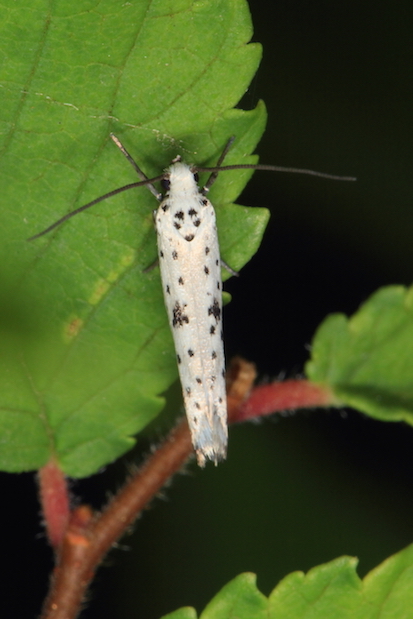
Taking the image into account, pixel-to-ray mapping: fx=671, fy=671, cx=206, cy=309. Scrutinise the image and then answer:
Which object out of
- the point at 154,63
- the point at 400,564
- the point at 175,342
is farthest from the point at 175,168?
the point at 400,564

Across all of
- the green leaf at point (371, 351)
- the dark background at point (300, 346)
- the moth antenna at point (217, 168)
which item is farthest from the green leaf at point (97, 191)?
the dark background at point (300, 346)

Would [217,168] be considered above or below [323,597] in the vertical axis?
above

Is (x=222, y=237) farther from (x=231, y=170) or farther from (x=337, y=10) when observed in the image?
(x=337, y=10)

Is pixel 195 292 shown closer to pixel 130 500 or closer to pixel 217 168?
pixel 217 168

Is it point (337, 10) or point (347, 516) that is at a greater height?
point (337, 10)

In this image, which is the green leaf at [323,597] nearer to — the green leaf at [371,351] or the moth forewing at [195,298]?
the moth forewing at [195,298]

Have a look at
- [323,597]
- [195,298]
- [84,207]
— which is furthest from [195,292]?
[323,597]
